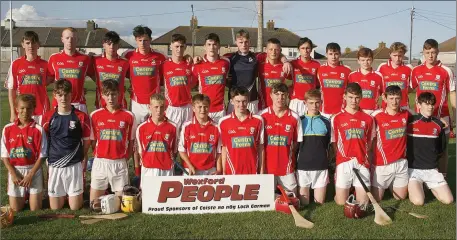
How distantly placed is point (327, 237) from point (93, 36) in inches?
1975

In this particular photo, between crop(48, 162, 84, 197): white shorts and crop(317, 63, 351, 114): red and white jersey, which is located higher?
crop(317, 63, 351, 114): red and white jersey

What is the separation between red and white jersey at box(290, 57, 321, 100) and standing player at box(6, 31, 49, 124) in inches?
148

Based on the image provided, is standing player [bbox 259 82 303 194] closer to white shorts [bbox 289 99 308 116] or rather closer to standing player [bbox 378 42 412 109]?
white shorts [bbox 289 99 308 116]

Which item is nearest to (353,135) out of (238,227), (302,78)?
(302,78)

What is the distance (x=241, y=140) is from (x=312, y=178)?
1.10 metres

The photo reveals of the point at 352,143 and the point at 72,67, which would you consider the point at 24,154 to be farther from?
the point at 352,143

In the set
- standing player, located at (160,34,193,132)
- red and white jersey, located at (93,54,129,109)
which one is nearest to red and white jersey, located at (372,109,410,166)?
standing player, located at (160,34,193,132)

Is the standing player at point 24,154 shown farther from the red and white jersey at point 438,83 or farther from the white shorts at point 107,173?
the red and white jersey at point 438,83

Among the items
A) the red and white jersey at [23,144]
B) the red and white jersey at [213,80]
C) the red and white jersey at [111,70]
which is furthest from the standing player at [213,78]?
the red and white jersey at [23,144]

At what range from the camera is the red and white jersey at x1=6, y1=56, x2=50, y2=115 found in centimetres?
632

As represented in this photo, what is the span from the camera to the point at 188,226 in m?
4.77

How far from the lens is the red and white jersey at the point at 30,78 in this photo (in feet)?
20.7

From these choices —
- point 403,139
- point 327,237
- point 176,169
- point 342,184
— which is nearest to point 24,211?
point 176,169

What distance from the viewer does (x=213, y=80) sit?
649cm
